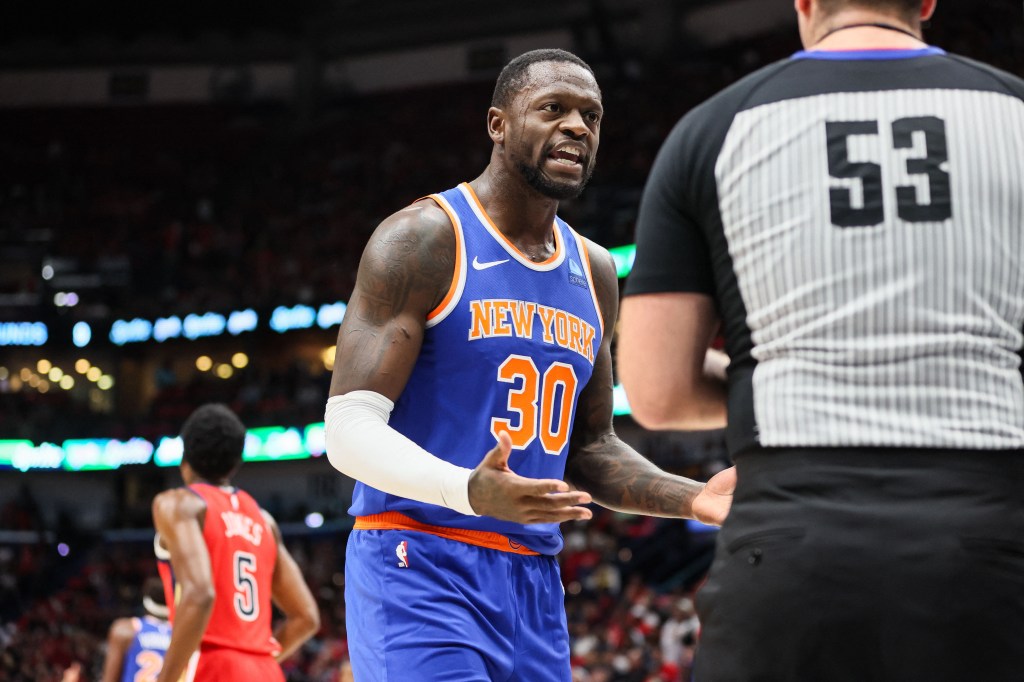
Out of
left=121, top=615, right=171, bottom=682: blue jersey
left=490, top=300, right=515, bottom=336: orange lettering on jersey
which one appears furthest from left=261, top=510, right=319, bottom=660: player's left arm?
left=490, top=300, right=515, bottom=336: orange lettering on jersey

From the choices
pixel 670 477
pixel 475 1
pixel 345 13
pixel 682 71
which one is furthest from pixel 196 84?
pixel 670 477

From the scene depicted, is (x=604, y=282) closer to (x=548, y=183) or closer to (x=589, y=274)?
(x=589, y=274)

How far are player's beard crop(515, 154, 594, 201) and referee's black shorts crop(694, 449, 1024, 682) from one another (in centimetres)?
190

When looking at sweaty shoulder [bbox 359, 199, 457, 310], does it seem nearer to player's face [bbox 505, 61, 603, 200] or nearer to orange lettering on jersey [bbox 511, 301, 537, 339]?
orange lettering on jersey [bbox 511, 301, 537, 339]

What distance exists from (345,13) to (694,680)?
31.1m

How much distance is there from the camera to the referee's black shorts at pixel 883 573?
1.82 meters

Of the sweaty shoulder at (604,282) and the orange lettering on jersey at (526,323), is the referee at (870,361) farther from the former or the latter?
the sweaty shoulder at (604,282)

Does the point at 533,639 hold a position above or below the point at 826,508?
below

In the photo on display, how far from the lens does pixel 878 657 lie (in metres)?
1.84

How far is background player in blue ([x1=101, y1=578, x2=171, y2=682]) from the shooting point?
6.69 metres

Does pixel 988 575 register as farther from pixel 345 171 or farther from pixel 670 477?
pixel 345 171

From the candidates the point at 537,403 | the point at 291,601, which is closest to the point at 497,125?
the point at 537,403

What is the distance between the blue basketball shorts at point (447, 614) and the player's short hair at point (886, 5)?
72.9 inches

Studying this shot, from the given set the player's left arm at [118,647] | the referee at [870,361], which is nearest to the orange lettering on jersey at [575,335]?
the referee at [870,361]
